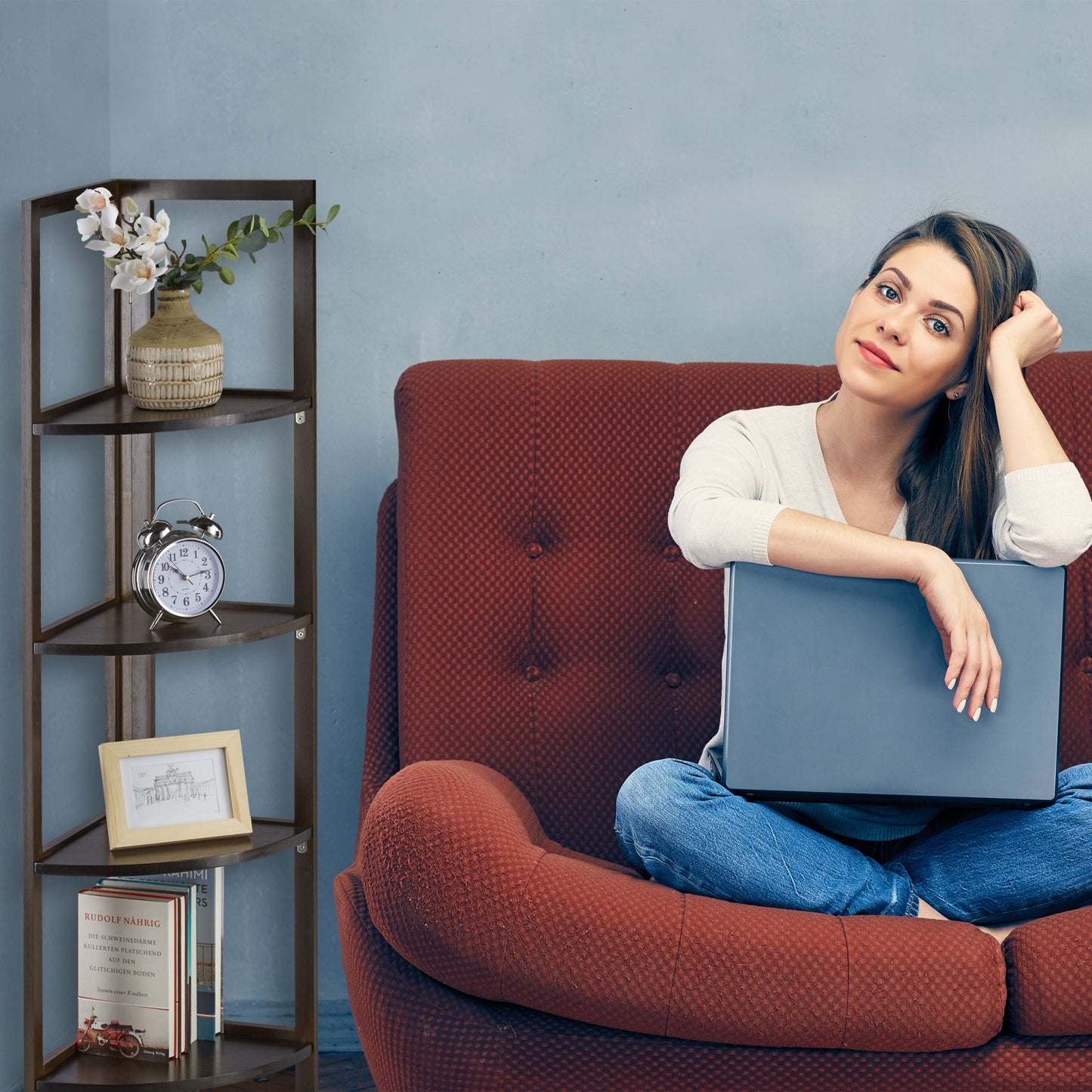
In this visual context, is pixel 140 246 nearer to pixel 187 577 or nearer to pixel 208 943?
pixel 187 577

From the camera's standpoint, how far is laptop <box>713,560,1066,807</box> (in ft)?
4.19

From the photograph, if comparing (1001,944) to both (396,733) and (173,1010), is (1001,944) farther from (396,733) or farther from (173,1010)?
(173,1010)

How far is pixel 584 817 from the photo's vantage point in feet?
5.21

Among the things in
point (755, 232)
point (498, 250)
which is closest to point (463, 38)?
point (498, 250)

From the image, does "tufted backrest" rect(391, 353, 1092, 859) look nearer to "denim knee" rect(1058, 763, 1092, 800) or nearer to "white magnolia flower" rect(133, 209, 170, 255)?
"denim knee" rect(1058, 763, 1092, 800)

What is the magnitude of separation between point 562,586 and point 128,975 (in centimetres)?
75

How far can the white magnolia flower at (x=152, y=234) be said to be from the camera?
1.58m

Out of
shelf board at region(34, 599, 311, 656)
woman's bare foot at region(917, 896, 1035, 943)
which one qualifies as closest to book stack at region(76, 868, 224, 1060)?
shelf board at region(34, 599, 311, 656)

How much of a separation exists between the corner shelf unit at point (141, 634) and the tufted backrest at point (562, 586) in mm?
215

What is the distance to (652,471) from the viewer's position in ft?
5.34

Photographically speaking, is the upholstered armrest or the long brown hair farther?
the long brown hair

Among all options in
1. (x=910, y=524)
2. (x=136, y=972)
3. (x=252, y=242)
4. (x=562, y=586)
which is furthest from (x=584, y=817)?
(x=252, y=242)

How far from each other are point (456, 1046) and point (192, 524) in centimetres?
83

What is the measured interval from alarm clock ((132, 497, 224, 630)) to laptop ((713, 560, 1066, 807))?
732 millimetres
